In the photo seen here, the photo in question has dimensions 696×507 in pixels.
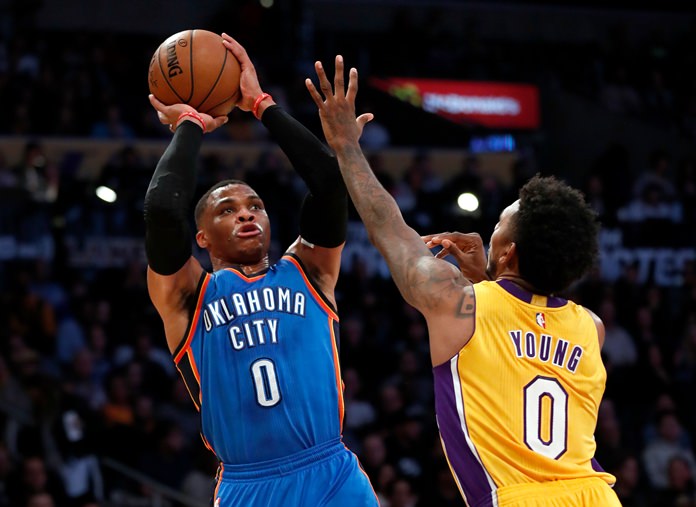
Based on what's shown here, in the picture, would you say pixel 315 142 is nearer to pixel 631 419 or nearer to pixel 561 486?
pixel 561 486

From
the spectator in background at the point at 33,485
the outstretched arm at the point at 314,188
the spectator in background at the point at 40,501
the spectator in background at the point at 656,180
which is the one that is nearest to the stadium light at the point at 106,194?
the spectator in background at the point at 33,485

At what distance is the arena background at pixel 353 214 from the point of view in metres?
10.2

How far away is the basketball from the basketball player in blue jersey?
0.08m

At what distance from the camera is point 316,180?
4.68 m

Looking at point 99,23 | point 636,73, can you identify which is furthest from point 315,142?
point 636,73

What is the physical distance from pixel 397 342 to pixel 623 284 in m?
3.17

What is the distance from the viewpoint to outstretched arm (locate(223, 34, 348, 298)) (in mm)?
4699

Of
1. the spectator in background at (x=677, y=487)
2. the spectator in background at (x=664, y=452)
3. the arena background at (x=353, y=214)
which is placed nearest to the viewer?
the arena background at (x=353, y=214)

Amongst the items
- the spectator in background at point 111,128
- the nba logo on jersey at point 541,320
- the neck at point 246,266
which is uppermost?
the spectator in background at point 111,128

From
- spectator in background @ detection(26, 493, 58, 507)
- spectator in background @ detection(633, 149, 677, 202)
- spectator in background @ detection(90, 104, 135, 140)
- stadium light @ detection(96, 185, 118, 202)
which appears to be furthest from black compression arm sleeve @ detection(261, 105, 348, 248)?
spectator in background @ detection(633, 149, 677, 202)

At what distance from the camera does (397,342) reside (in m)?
12.4

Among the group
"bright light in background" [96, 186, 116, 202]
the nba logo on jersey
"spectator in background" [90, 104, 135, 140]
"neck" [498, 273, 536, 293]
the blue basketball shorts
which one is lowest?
the blue basketball shorts

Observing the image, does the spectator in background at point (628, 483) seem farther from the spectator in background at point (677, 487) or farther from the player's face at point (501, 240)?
the player's face at point (501, 240)

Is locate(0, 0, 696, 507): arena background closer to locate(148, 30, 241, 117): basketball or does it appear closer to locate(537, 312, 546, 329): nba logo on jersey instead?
locate(148, 30, 241, 117): basketball
